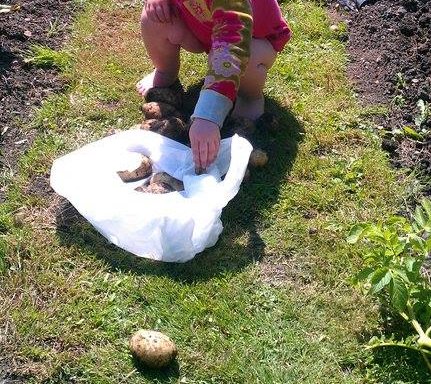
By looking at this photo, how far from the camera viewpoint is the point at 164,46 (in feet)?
11.2

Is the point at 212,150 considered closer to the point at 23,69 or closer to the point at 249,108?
the point at 249,108

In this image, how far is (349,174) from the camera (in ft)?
10.4

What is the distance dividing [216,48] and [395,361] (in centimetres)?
134

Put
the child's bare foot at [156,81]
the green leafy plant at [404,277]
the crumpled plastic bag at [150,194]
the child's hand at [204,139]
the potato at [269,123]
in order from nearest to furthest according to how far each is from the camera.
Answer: the green leafy plant at [404,277] < the crumpled plastic bag at [150,194] < the child's hand at [204,139] < the potato at [269,123] < the child's bare foot at [156,81]

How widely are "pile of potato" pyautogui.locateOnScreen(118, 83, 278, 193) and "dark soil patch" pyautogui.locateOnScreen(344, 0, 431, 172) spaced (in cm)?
61

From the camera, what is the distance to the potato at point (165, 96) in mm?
3336

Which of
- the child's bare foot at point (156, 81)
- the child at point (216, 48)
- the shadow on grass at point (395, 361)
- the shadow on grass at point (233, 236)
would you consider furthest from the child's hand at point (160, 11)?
the shadow on grass at point (395, 361)

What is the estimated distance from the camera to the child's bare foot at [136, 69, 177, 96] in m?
3.49

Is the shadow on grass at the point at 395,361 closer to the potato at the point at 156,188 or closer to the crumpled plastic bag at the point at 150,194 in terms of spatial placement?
the crumpled plastic bag at the point at 150,194

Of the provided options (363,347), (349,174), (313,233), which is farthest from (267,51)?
(363,347)

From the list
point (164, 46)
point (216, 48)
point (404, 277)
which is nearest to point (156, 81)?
point (164, 46)

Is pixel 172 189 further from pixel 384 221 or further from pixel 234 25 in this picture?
pixel 384 221

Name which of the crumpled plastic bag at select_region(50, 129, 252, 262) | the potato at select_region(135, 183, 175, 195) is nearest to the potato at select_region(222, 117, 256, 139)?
the crumpled plastic bag at select_region(50, 129, 252, 262)

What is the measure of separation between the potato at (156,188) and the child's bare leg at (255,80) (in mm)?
613
